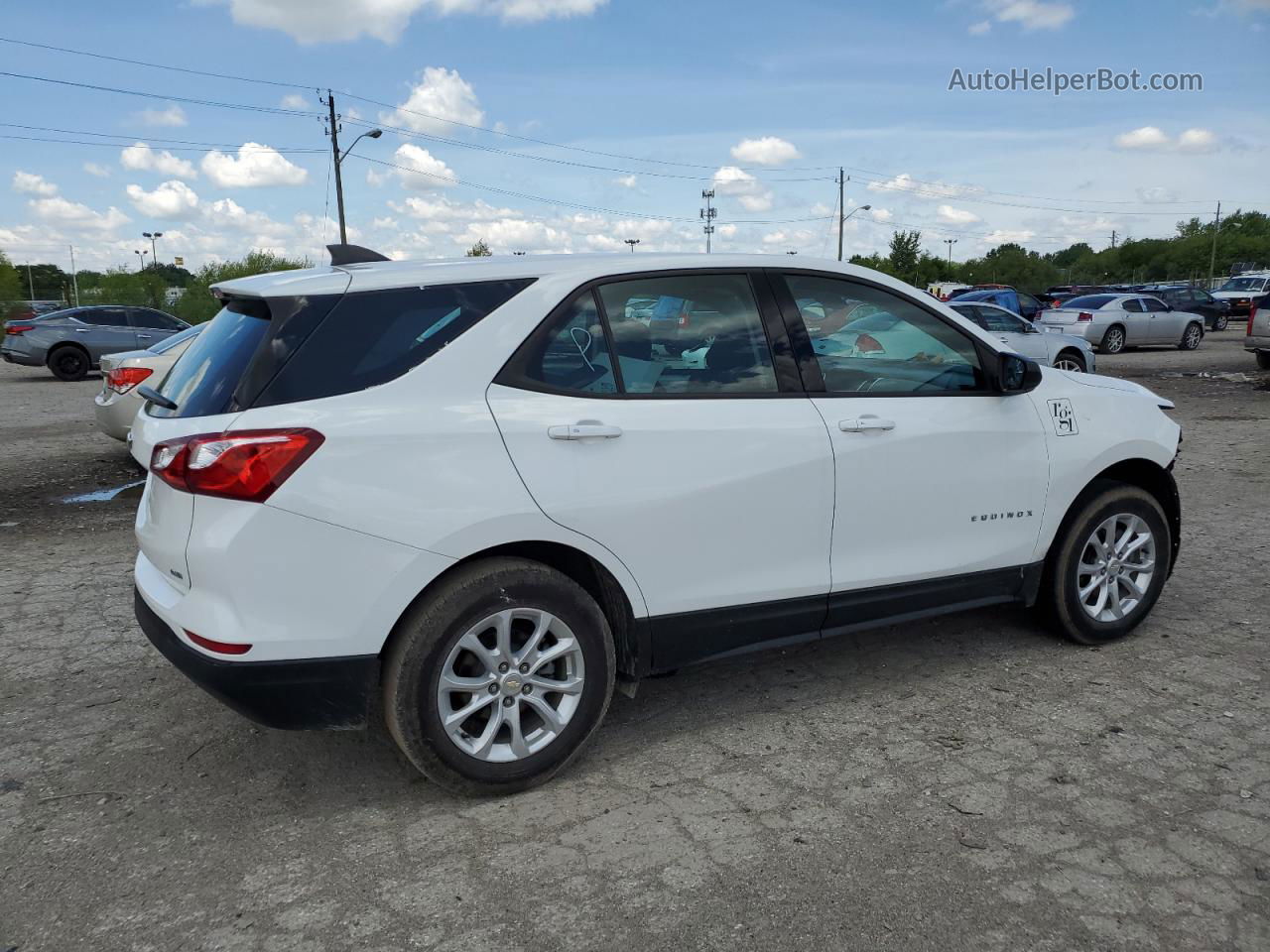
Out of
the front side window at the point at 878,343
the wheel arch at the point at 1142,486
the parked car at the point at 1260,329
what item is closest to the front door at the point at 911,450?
the front side window at the point at 878,343

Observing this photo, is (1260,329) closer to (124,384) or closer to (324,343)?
(124,384)

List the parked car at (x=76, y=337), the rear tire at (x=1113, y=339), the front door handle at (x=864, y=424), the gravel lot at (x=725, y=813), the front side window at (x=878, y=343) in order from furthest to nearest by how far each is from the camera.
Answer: the rear tire at (x=1113, y=339)
the parked car at (x=76, y=337)
the front side window at (x=878, y=343)
the front door handle at (x=864, y=424)
the gravel lot at (x=725, y=813)

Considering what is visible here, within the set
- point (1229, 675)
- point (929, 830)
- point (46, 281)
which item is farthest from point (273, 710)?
point (46, 281)

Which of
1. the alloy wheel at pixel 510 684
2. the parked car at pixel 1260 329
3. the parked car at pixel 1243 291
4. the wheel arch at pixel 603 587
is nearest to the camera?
the alloy wheel at pixel 510 684

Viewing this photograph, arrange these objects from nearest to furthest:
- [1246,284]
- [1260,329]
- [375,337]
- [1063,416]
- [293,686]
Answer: [293,686] < [375,337] < [1063,416] < [1260,329] < [1246,284]

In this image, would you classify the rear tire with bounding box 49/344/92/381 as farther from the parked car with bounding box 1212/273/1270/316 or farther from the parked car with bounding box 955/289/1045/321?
the parked car with bounding box 1212/273/1270/316

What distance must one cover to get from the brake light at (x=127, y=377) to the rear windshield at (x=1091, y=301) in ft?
73.4

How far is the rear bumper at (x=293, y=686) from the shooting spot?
2994 mm

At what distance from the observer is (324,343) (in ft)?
10.2

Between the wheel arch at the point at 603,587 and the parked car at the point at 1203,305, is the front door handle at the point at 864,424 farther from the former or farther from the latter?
the parked car at the point at 1203,305

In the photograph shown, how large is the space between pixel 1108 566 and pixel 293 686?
357 cm

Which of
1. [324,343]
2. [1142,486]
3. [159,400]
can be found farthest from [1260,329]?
[159,400]

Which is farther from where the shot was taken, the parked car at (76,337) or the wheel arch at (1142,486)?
the parked car at (76,337)

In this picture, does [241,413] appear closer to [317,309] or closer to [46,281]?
[317,309]
